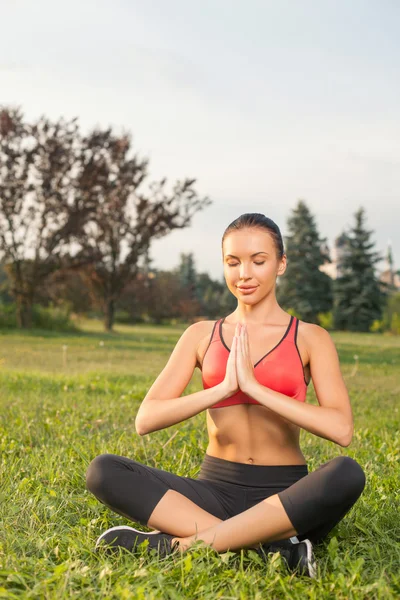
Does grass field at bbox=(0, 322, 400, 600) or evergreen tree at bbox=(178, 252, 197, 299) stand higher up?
evergreen tree at bbox=(178, 252, 197, 299)

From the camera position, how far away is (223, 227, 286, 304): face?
122 inches

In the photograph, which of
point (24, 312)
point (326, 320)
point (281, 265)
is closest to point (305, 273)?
point (326, 320)

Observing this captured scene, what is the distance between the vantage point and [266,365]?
3059 mm

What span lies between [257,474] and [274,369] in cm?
50

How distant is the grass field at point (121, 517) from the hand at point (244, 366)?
0.72m

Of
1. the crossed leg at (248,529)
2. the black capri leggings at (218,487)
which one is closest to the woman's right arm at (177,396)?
the black capri leggings at (218,487)

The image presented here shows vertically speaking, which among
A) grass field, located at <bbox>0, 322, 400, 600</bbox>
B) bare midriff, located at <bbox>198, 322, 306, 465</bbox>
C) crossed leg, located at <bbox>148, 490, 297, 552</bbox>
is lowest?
grass field, located at <bbox>0, 322, 400, 600</bbox>

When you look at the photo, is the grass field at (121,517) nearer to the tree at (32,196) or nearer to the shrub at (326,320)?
the tree at (32,196)

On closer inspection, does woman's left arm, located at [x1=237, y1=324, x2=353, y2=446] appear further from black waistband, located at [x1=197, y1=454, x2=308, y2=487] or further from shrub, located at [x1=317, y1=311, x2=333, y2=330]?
shrub, located at [x1=317, y1=311, x2=333, y2=330]

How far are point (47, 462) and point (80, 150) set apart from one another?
68.5 feet

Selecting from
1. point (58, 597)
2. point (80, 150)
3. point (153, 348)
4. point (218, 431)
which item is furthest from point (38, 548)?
point (80, 150)

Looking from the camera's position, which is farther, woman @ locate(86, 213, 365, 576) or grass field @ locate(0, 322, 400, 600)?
woman @ locate(86, 213, 365, 576)

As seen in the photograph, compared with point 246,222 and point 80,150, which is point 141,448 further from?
point 80,150

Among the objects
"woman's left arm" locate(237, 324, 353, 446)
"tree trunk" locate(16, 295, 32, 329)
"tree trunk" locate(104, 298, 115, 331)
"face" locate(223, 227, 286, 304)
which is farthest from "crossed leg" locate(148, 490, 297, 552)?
"tree trunk" locate(104, 298, 115, 331)
